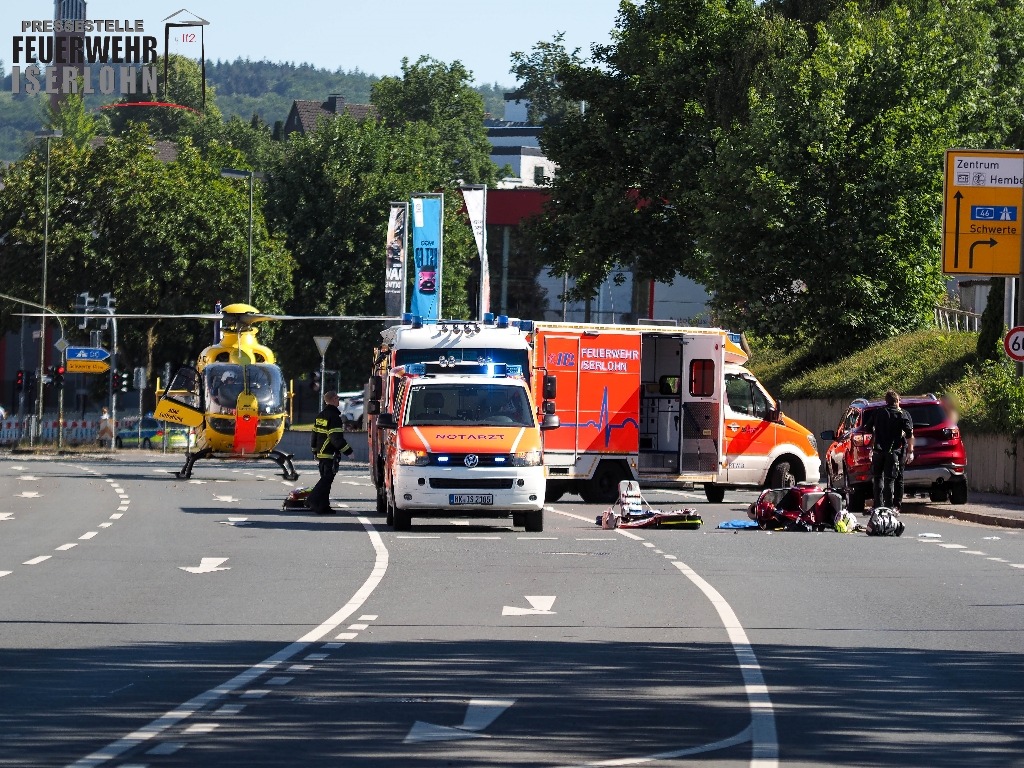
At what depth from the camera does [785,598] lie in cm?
1700

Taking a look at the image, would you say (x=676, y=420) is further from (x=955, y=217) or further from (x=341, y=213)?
(x=341, y=213)

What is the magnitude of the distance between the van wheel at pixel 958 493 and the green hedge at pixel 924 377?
2.78m

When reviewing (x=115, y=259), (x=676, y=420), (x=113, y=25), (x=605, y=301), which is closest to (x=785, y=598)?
(x=676, y=420)

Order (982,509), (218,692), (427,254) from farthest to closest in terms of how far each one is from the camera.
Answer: (427,254), (982,509), (218,692)

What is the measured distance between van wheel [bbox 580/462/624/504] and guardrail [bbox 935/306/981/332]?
81.7 ft

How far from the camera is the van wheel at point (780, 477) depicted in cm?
3578

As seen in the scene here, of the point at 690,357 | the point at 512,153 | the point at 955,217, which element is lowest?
the point at 690,357

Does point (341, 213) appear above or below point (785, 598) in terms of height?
above

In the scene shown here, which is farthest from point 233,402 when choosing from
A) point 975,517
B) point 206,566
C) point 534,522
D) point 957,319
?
point 957,319

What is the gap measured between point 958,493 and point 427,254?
25.4 m

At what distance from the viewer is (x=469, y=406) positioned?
2673 cm

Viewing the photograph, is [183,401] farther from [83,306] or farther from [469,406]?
[83,306]

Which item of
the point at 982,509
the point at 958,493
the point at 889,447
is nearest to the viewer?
the point at 889,447

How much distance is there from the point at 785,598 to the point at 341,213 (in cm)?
6656
